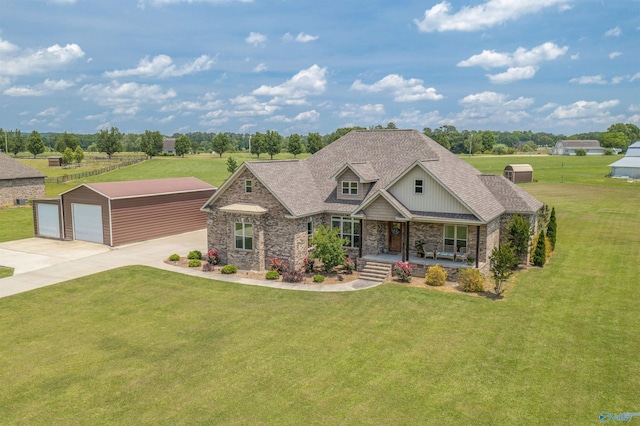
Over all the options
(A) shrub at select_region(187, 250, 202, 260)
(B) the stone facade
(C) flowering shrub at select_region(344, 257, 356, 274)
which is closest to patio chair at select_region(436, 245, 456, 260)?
(C) flowering shrub at select_region(344, 257, 356, 274)

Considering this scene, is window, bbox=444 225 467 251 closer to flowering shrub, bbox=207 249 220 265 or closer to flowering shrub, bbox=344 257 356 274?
flowering shrub, bbox=344 257 356 274

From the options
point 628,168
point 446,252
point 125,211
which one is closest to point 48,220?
point 125,211

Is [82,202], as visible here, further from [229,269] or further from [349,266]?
[349,266]

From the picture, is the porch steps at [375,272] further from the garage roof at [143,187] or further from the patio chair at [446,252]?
the garage roof at [143,187]

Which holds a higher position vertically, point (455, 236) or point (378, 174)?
point (378, 174)

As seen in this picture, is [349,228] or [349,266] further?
[349,228]

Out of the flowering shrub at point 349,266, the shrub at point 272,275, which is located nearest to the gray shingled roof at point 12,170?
the shrub at point 272,275

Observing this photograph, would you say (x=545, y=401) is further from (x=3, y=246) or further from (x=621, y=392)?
(x=3, y=246)
